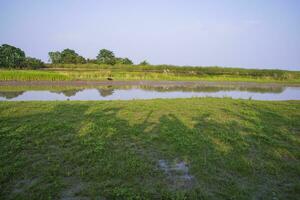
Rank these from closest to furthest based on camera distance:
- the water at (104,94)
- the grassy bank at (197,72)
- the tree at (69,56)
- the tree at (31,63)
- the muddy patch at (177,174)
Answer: the muddy patch at (177,174)
the water at (104,94)
the grassy bank at (197,72)
the tree at (31,63)
the tree at (69,56)

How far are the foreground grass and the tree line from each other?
50.2 meters

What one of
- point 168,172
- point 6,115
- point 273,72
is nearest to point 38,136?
point 6,115

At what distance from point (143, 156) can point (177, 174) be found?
4.08 ft

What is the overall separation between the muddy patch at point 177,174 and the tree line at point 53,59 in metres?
56.2

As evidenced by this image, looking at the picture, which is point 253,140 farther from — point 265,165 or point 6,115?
point 6,115

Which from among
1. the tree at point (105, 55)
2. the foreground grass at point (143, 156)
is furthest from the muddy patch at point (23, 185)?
the tree at point (105, 55)

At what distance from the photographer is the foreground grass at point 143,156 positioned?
476 cm

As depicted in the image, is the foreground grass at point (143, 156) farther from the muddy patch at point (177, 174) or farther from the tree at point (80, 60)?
the tree at point (80, 60)

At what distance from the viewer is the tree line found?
54.8 m

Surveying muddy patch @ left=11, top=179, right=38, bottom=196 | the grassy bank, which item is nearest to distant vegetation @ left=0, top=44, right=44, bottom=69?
the grassy bank

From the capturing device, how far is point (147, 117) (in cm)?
1092

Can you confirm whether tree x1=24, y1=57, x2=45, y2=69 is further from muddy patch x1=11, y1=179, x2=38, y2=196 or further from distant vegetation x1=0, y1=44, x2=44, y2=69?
muddy patch x1=11, y1=179, x2=38, y2=196

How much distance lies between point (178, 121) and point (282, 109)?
788 centimetres

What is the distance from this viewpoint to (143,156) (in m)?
6.47
